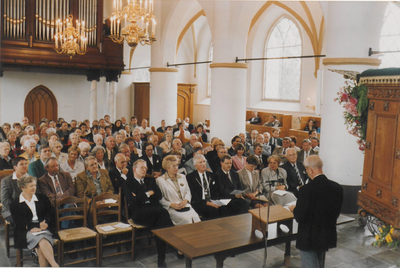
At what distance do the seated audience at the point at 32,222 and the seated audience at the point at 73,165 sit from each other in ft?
6.11

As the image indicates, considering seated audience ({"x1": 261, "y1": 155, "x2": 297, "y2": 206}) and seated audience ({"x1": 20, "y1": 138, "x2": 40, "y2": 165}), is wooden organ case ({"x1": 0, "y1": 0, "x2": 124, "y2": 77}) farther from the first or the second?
seated audience ({"x1": 261, "y1": 155, "x2": 297, "y2": 206})

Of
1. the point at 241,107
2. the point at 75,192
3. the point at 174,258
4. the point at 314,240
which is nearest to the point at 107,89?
the point at 241,107

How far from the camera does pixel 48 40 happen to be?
42.9 ft

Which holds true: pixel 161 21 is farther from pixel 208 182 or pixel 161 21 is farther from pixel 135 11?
pixel 208 182

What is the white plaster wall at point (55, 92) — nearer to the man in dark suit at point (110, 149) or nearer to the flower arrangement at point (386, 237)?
the man in dark suit at point (110, 149)

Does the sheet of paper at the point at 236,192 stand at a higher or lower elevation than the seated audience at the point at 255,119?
lower

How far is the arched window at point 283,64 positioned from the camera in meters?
16.9

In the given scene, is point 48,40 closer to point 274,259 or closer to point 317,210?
point 274,259

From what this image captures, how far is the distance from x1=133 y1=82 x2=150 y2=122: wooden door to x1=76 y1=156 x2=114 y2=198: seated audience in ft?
44.4

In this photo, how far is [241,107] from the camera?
1141cm

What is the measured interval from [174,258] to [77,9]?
35.4ft

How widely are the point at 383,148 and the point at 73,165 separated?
5.04m

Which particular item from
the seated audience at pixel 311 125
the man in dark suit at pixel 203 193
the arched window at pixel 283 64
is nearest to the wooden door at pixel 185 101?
the arched window at pixel 283 64

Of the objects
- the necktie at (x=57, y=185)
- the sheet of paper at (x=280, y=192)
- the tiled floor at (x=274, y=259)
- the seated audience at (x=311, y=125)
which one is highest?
the seated audience at (x=311, y=125)
